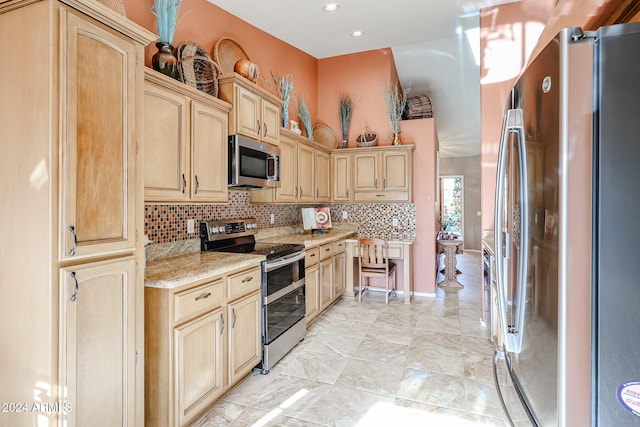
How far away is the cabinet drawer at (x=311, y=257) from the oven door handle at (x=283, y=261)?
23 cm

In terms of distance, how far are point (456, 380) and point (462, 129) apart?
669 cm

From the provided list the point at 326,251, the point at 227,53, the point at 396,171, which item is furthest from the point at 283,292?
the point at 396,171

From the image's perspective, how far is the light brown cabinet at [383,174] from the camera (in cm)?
451

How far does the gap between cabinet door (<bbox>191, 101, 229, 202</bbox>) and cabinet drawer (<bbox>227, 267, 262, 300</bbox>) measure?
0.60 meters

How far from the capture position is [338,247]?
4266 millimetres

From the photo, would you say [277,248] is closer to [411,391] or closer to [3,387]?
[411,391]

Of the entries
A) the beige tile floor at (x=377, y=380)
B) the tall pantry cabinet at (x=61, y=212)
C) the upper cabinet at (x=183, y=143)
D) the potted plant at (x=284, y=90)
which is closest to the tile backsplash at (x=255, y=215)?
the upper cabinet at (x=183, y=143)

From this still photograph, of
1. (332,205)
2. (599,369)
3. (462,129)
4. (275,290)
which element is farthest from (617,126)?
(462,129)

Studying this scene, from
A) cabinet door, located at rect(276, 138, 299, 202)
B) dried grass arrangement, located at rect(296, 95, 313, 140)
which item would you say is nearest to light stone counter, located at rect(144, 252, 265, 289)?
cabinet door, located at rect(276, 138, 299, 202)

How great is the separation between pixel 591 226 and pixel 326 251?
304 cm

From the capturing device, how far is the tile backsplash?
2.38 meters

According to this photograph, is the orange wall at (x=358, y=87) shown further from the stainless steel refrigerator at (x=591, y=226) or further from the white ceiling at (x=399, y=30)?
the stainless steel refrigerator at (x=591, y=226)

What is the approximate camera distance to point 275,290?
266cm

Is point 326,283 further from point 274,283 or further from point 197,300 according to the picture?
point 197,300
